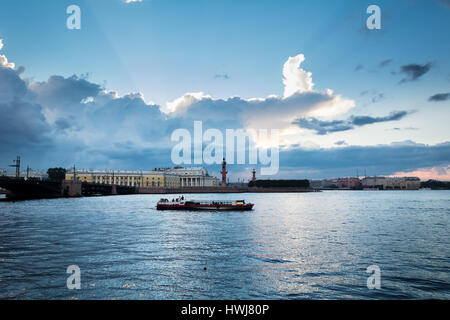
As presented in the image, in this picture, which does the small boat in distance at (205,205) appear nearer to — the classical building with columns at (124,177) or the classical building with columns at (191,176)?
the classical building with columns at (124,177)

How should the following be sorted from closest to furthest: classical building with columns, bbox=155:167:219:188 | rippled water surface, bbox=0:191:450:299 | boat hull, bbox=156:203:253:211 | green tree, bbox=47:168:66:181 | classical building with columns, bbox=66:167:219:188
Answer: rippled water surface, bbox=0:191:450:299 → boat hull, bbox=156:203:253:211 → green tree, bbox=47:168:66:181 → classical building with columns, bbox=66:167:219:188 → classical building with columns, bbox=155:167:219:188

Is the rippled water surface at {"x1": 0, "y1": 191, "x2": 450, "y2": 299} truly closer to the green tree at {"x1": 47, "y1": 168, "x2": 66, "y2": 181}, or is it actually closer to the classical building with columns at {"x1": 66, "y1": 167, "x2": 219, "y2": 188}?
the classical building with columns at {"x1": 66, "y1": 167, "x2": 219, "y2": 188}

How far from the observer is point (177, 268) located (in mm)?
13602

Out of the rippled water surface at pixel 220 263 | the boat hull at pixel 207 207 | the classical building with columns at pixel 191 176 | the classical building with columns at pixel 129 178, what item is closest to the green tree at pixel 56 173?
the classical building with columns at pixel 129 178

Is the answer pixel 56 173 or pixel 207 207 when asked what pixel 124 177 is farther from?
pixel 207 207

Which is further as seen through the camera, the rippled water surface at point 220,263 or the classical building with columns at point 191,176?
the classical building with columns at point 191,176

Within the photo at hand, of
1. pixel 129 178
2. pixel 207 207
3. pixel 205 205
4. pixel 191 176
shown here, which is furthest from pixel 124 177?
pixel 207 207

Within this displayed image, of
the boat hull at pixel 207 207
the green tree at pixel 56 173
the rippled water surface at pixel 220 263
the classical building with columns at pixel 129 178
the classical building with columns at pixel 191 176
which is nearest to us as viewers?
the rippled water surface at pixel 220 263

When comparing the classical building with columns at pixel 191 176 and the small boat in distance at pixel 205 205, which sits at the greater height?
the classical building with columns at pixel 191 176

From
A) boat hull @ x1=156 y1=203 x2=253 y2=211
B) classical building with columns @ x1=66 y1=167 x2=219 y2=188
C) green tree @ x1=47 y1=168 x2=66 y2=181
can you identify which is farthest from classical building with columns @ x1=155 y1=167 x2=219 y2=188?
boat hull @ x1=156 y1=203 x2=253 y2=211

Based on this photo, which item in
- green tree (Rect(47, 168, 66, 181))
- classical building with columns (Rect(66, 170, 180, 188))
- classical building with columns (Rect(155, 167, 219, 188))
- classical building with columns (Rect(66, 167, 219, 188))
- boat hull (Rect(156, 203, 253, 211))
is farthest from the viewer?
classical building with columns (Rect(155, 167, 219, 188))

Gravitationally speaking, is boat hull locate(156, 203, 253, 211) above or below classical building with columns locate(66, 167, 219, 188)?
below

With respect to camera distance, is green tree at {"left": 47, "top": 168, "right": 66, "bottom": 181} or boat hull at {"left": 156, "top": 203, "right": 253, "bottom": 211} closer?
boat hull at {"left": 156, "top": 203, "right": 253, "bottom": 211}
